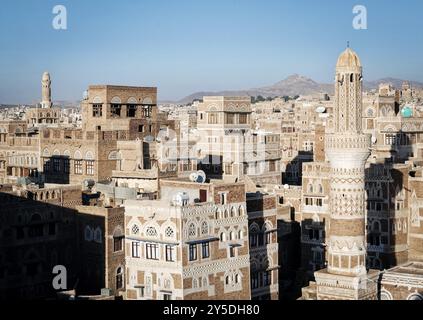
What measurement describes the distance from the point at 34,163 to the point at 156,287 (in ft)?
103

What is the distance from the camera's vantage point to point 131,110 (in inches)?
3051

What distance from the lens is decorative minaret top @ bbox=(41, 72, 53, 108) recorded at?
121344 millimetres

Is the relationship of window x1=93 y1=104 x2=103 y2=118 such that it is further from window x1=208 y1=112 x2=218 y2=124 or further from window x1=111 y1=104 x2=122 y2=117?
window x1=208 y1=112 x2=218 y2=124

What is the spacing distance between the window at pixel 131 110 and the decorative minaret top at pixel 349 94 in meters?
31.0

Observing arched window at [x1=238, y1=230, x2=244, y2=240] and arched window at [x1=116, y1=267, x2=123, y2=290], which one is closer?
arched window at [x1=238, y1=230, x2=244, y2=240]

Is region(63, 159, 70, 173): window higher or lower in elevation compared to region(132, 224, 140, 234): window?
higher

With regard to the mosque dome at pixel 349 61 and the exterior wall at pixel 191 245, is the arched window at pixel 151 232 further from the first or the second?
the mosque dome at pixel 349 61

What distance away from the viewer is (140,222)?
155 ft

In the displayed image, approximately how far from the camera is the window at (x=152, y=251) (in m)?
46.5

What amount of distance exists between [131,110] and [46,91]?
48.7 m

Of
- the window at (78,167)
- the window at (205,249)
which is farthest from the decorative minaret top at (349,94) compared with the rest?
the window at (78,167)

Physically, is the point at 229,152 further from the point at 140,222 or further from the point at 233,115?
the point at 140,222

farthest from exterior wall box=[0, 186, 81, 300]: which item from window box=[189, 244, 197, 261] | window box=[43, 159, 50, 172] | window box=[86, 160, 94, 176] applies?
window box=[43, 159, 50, 172]

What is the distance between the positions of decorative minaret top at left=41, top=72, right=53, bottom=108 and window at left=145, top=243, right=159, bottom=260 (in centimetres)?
7691
